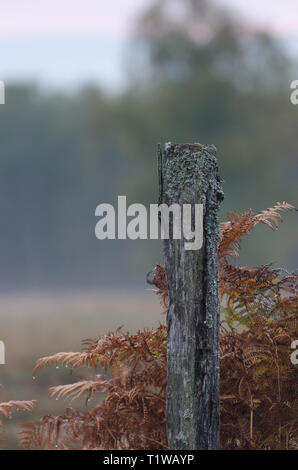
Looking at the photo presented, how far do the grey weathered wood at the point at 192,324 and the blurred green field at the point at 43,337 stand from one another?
360cm

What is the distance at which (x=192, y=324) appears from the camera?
110 inches

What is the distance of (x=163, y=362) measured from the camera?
3.04m

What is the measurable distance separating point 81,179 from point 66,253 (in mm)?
6997

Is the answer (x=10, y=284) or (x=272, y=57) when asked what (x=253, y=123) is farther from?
(x=10, y=284)

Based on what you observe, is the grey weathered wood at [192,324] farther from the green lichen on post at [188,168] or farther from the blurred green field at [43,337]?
the blurred green field at [43,337]

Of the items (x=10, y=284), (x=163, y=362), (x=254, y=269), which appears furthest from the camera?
(x=10, y=284)

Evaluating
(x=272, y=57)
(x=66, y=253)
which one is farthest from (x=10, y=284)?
(x=272, y=57)

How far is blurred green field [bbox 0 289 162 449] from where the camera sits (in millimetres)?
10617

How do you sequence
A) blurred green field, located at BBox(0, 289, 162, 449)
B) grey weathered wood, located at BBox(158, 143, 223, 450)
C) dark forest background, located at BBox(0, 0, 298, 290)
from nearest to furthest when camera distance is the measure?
1. grey weathered wood, located at BBox(158, 143, 223, 450)
2. blurred green field, located at BBox(0, 289, 162, 449)
3. dark forest background, located at BBox(0, 0, 298, 290)

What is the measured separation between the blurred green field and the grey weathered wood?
142 inches

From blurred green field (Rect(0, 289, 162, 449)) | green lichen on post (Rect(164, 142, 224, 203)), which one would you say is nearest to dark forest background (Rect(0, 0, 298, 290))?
blurred green field (Rect(0, 289, 162, 449))

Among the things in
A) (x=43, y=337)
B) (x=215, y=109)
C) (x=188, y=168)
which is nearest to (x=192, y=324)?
(x=188, y=168)

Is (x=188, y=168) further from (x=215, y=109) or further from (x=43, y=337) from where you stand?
(x=215, y=109)

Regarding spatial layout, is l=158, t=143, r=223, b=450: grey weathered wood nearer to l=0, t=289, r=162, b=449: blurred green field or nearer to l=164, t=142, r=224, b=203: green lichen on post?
l=164, t=142, r=224, b=203: green lichen on post
